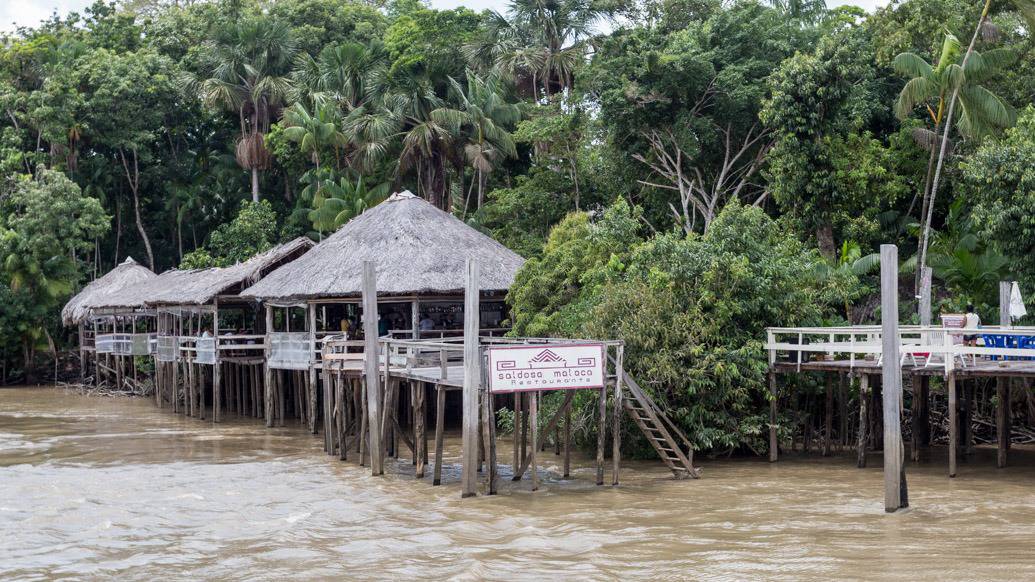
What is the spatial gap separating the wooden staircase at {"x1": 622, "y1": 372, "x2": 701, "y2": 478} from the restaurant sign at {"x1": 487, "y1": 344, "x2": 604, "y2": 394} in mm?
875

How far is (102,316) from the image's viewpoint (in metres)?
40.2

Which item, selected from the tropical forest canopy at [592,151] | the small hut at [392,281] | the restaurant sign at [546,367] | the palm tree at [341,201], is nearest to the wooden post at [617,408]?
the restaurant sign at [546,367]

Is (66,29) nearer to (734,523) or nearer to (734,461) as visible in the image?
(734,461)

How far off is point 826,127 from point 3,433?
20796 millimetres

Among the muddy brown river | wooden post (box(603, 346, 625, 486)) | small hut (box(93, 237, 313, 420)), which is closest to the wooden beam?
wooden post (box(603, 346, 625, 486))

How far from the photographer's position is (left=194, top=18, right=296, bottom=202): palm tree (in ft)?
149

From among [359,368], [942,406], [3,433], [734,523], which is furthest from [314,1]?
[734,523]

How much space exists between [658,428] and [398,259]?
10.3m

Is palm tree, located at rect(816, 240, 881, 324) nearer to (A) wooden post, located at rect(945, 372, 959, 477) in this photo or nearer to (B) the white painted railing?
(B) the white painted railing

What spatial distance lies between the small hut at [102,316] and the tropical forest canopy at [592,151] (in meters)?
1.26

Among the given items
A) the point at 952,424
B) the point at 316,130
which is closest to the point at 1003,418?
the point at 952,424

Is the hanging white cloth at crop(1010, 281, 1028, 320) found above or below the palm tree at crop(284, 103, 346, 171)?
below

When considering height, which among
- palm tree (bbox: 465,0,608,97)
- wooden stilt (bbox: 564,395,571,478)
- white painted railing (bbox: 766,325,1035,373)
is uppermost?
palm tree (bbox: 465,0,608,97)

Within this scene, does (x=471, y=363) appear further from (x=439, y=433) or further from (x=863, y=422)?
(x=863, y=422)
